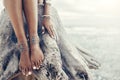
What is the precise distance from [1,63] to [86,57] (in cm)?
96

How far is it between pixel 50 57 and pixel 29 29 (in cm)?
28

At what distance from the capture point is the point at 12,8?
349cm

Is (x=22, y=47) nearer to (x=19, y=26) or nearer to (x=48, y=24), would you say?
(x=19, y=26)

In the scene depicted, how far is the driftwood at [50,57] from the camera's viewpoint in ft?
12.0

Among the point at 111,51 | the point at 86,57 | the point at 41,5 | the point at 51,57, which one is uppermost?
the point at 41,5

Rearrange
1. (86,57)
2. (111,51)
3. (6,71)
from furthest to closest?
(111,51) < (86,57) < (6,71)

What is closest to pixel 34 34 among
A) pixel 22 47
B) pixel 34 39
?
pixel 34 39

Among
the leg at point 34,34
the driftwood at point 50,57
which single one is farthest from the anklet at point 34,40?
the driftwood at point 50,57

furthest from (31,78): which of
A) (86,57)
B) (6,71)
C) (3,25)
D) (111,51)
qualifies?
(111,51)

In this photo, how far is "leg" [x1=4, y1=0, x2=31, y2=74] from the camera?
11.4ft

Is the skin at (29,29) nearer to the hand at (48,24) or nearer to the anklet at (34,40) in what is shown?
the anklet at (34,40)

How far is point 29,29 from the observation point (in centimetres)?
361

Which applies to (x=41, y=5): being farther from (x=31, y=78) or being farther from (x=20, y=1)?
(x=31, y=78)

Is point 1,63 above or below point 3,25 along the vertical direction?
below
